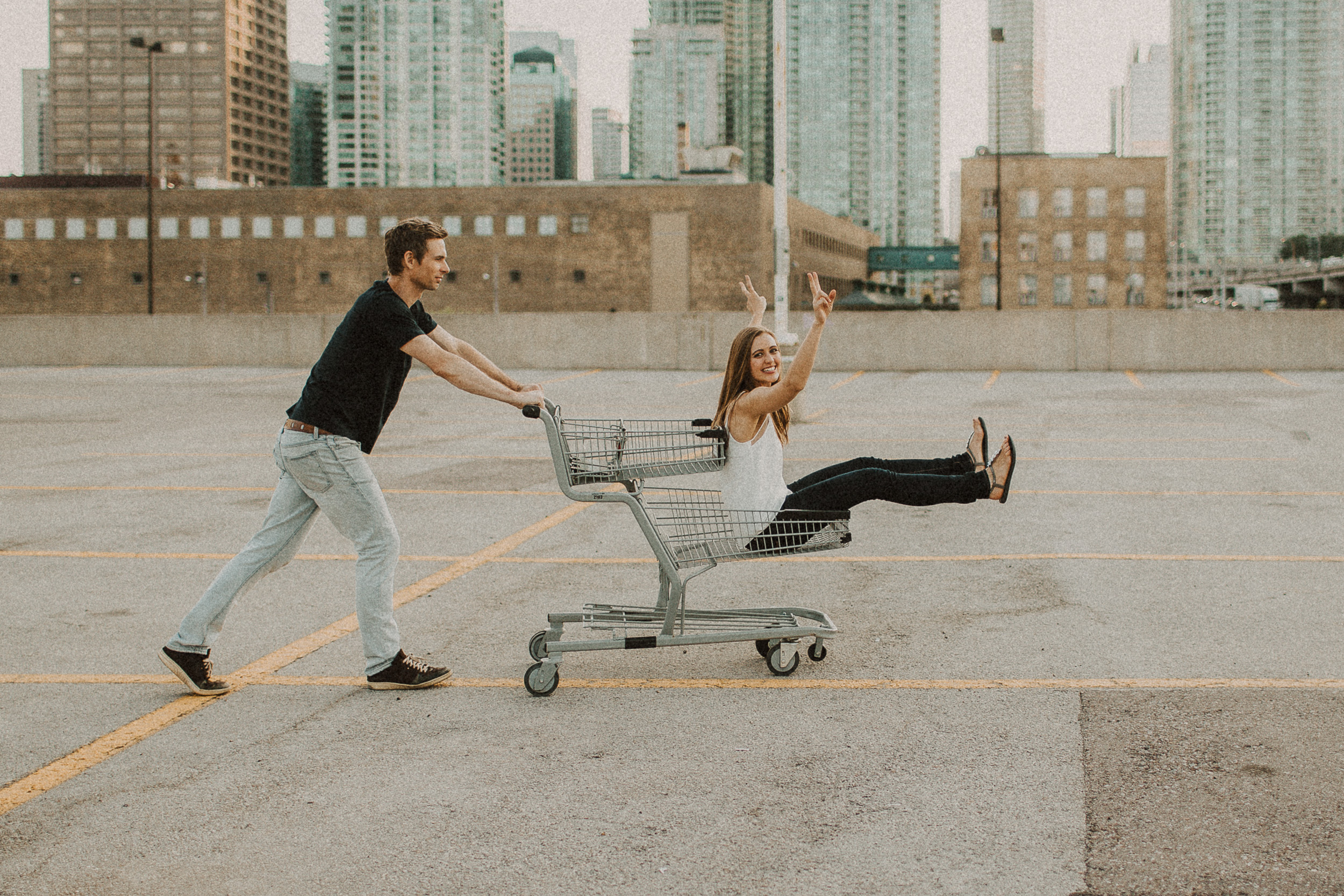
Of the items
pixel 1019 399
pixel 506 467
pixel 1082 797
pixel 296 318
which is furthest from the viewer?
pixel 296 318

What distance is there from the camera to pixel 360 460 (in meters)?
4.95

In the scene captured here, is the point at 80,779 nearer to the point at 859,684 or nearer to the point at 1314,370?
the point at 859,684

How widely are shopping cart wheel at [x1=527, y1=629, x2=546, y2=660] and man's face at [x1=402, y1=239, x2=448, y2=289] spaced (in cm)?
147

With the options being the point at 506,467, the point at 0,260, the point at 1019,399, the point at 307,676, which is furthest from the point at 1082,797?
the point at 0,260

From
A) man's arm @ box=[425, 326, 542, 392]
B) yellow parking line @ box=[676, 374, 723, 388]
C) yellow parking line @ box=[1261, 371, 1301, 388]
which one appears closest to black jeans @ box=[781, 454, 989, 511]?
man's arm @ box=[425, 326, 542, 392]

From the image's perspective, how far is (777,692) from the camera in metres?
4.98

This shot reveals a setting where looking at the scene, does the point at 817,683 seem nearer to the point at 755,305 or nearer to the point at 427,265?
the point at 755,305

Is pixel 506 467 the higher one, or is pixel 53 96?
pixel 53 96

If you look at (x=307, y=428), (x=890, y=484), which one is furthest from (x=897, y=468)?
(x=307, y=428)

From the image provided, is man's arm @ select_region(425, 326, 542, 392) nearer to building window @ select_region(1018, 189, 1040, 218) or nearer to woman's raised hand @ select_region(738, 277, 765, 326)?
woman's raised hand @ select_region(738, 277, 765, 326)

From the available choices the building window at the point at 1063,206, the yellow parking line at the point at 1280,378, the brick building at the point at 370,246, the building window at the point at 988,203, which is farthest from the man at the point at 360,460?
the building window at the point at 1063,206

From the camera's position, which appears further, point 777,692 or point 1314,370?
point 1314,370

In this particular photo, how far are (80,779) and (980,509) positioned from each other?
7.24m

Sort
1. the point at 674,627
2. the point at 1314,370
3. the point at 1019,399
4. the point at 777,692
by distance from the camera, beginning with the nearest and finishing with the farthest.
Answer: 1. the point at 777,692
2. the point at 674,627
3. the point at 1019,399
4. the point at 1314,370
